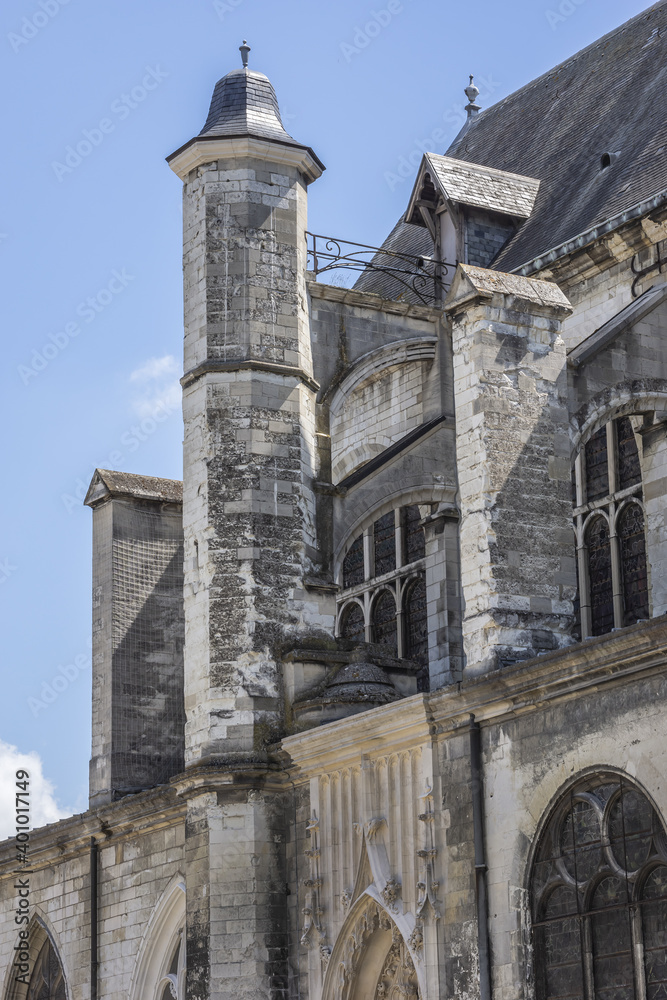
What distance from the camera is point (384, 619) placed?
20.6 m

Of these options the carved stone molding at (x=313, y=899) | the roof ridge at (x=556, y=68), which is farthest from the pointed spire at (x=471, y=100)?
the carved stone molding at (x=313, y=899)

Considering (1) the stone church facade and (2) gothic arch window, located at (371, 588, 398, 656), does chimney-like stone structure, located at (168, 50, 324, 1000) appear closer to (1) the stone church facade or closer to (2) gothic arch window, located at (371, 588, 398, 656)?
(1) the stone church facade

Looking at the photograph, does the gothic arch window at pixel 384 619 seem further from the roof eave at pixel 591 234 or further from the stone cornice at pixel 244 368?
the stone cornice at pixel 244 368

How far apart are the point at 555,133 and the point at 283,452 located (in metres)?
8.49

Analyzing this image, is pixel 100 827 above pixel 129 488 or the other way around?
the other way around

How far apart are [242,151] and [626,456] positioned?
4943 mm

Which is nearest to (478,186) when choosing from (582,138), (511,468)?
(582,138)

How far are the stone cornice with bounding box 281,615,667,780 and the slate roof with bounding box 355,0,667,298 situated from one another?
683cm

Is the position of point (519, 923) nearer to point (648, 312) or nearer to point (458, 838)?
point (458, 838)

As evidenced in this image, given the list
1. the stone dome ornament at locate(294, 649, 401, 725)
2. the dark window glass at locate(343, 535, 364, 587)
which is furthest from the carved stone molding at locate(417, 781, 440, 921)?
the dark window glass at locate(343, 535, 364, 587)

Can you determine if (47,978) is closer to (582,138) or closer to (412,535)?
(412,535)

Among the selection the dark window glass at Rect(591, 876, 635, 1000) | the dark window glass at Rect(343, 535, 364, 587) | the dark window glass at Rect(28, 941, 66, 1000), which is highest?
the dark window glass at Rect(343, 535, 364, 587)

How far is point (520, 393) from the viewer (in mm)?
13391

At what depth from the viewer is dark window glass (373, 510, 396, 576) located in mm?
20859
